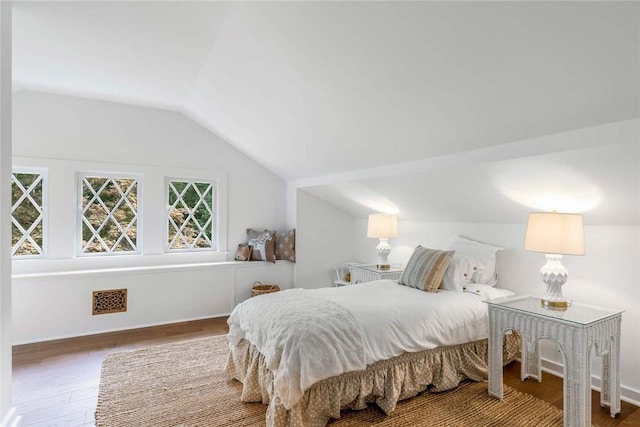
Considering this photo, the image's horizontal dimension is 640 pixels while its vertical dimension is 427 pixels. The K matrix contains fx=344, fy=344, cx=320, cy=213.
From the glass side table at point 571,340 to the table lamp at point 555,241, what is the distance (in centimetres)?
12

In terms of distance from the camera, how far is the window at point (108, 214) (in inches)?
150

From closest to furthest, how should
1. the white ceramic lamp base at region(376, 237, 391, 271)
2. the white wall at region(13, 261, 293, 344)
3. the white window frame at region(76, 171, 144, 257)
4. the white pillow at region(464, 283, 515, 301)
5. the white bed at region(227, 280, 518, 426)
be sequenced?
the white bed at region(227, 280, 518, 426) → the white pillow at region(464, 283, 515, 301) → the white wall at region(13, 261, 293, 344) → the white window frame at region(76, 171, 144, 257) → the white ceramic lamp base at region(376, 237, 391, 271)

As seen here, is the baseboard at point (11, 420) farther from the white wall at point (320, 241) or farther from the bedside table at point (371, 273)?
the white wall at point (320, 241)

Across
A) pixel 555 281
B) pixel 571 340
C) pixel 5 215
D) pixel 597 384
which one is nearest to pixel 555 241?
pixel 555 281

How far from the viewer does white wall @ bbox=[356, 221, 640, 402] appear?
2.29 metres

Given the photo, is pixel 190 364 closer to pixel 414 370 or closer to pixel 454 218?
pixel 414 370

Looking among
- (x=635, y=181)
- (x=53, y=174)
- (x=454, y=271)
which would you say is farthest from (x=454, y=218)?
(x=53, y=174)

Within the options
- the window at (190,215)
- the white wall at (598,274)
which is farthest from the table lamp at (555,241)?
the window at (190,215)

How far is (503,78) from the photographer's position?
171 cm

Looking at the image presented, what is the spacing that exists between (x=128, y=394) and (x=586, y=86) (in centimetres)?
319

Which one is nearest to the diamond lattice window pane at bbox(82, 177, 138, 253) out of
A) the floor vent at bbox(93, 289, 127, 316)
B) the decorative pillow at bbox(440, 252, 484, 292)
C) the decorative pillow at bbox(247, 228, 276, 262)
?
the floor vent at bbox(93, 289, 127, 316)

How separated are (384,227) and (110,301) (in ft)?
9.87

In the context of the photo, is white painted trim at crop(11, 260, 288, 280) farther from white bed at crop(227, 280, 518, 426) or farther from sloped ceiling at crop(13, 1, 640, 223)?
white bed at crop(227, 280, 518, 426)

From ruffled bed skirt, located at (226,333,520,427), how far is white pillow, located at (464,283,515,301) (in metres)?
0.36
